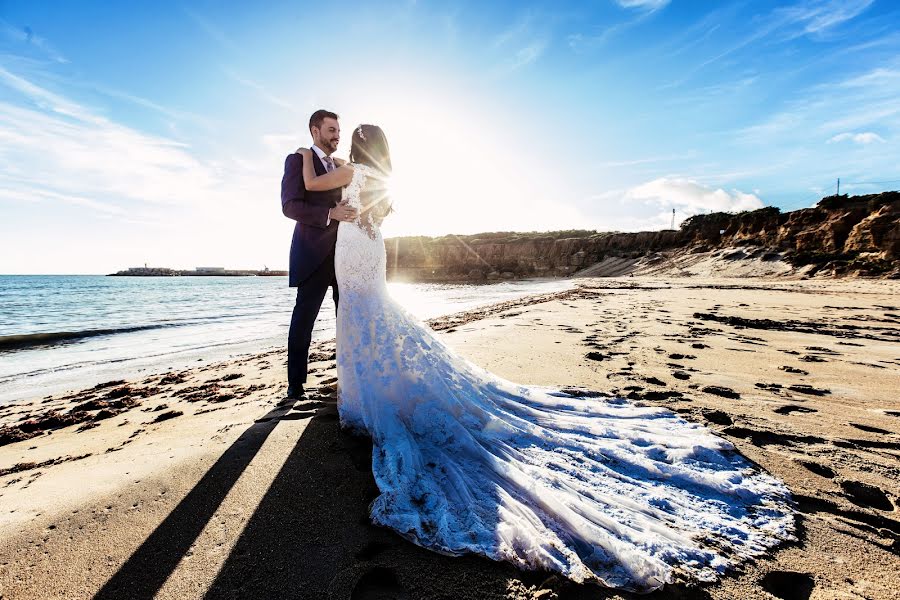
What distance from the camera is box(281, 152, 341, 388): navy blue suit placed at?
9.90ft

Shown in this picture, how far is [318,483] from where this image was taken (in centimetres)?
197

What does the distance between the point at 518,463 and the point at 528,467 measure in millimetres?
60

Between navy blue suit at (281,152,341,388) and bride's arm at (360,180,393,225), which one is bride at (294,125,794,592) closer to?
bride's arm at (360,180,393,225)

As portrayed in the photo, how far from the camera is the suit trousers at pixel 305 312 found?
3.25 metres

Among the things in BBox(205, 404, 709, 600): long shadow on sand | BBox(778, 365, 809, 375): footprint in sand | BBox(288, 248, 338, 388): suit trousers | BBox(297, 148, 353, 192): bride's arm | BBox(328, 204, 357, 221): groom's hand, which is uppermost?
BBox(297, 148, 353, 192): bride's arm

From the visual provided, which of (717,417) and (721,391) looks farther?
(721,391)

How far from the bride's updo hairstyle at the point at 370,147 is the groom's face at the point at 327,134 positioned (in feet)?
1.15

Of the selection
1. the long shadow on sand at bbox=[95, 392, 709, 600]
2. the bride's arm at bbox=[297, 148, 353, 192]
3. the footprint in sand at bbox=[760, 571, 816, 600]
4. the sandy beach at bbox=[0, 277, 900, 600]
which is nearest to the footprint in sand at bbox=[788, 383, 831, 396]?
the sandy beach at bbox=[0, 277, 900, 600]

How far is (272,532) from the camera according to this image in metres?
1.63

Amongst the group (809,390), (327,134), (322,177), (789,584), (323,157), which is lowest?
(789,584)

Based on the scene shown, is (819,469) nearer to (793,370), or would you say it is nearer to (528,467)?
(528,467)

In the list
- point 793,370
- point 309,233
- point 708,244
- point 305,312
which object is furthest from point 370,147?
point 708,244

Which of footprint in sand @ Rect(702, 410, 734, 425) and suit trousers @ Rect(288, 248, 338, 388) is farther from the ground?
suit trousers @ Rect(288, 248, 338, 388)

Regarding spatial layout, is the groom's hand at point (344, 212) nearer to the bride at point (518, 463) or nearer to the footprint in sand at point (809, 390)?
the bride at point (518, 463)
